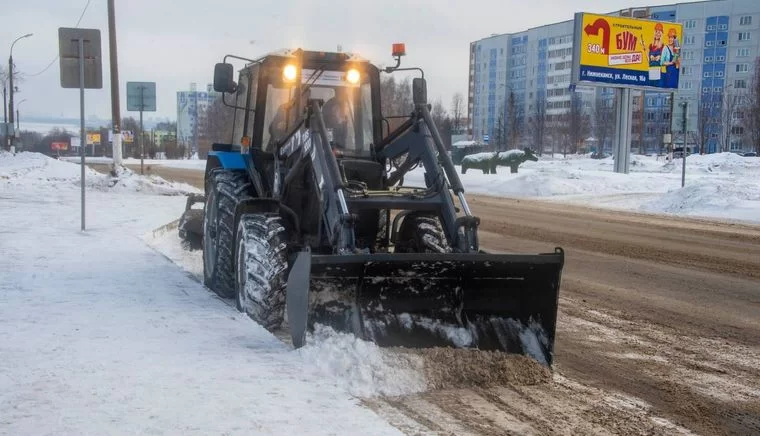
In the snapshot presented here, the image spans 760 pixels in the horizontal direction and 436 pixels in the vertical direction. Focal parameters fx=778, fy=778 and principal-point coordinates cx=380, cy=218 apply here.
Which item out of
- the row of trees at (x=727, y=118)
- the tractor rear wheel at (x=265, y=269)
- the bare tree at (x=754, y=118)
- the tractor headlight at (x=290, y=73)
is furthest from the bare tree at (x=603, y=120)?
the tractor rear wheel at (x=265, y=269)

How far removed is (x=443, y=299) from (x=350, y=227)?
0.88 meters

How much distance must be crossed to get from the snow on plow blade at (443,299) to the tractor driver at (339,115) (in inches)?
95.3

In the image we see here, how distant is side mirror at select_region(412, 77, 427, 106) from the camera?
7.24 meters

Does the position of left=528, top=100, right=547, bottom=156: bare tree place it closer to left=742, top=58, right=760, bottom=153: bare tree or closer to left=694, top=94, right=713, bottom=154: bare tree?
left=694, top=94, right=713, bottom=154: bare tree

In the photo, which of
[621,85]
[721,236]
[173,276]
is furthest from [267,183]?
[621,85]

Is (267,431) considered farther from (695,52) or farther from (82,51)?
(695,52)

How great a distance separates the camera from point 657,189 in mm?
29266

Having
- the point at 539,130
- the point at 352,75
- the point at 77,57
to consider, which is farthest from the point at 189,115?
the point at 352,75

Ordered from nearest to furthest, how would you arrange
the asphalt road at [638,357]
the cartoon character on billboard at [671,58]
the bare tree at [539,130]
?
the asphalt road at [638,357]
the cartoon character on billboard at [671,58]
the bare tree at [539,130]

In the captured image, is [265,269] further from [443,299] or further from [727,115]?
[727,115]

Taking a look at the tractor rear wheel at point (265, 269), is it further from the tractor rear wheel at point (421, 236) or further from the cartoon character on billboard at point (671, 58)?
the cartoon character on billboard at point (671, 58)

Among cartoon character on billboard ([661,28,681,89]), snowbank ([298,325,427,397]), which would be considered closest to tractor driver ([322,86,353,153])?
snowbank ([298,325,427,397])

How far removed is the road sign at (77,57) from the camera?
12.0 metres

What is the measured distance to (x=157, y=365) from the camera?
511 cm
